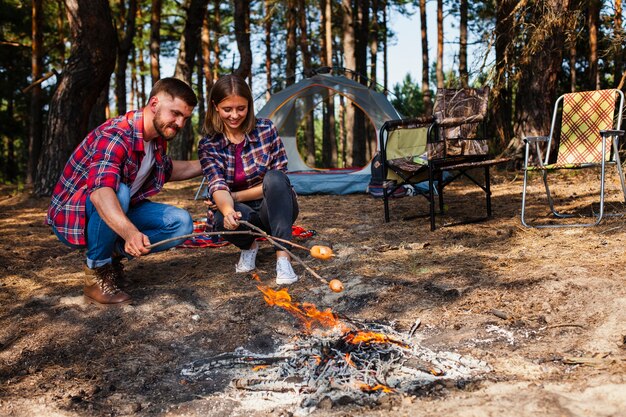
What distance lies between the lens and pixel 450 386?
2047mm

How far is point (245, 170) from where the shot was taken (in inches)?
142

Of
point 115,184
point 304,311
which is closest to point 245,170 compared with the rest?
point 115,184

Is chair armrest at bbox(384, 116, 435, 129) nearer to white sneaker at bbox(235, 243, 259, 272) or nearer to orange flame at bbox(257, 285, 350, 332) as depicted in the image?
white sneaker at bbox(235, 243, 259, 272)

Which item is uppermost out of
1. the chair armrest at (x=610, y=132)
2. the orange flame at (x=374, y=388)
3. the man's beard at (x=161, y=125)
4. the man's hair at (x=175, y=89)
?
the man's hair at (x=175, y=89)

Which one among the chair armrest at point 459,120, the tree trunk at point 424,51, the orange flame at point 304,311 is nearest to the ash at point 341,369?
the orange flame at point 304,311

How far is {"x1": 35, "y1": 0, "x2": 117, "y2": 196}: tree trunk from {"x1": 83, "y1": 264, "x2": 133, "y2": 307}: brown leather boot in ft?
15.9

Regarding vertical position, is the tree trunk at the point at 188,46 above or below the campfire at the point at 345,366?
above

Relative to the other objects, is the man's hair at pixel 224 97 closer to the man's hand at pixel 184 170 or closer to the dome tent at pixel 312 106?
the man's hand at pixel 184 170

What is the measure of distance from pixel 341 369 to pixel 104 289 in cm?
153

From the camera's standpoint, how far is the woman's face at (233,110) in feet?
11.0

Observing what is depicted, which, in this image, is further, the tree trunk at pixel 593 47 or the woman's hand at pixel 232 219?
the tree trunk at pixel 593 47

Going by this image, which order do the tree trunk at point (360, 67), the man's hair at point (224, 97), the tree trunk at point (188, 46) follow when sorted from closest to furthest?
1. the man's hair at point (224, 97)
2. the tree trunk at point (188, 46)
3. the tree trunk at point (360, 67)

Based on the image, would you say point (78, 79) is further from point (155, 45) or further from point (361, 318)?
point (361, 318)

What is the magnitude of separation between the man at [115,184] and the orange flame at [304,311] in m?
0.63
